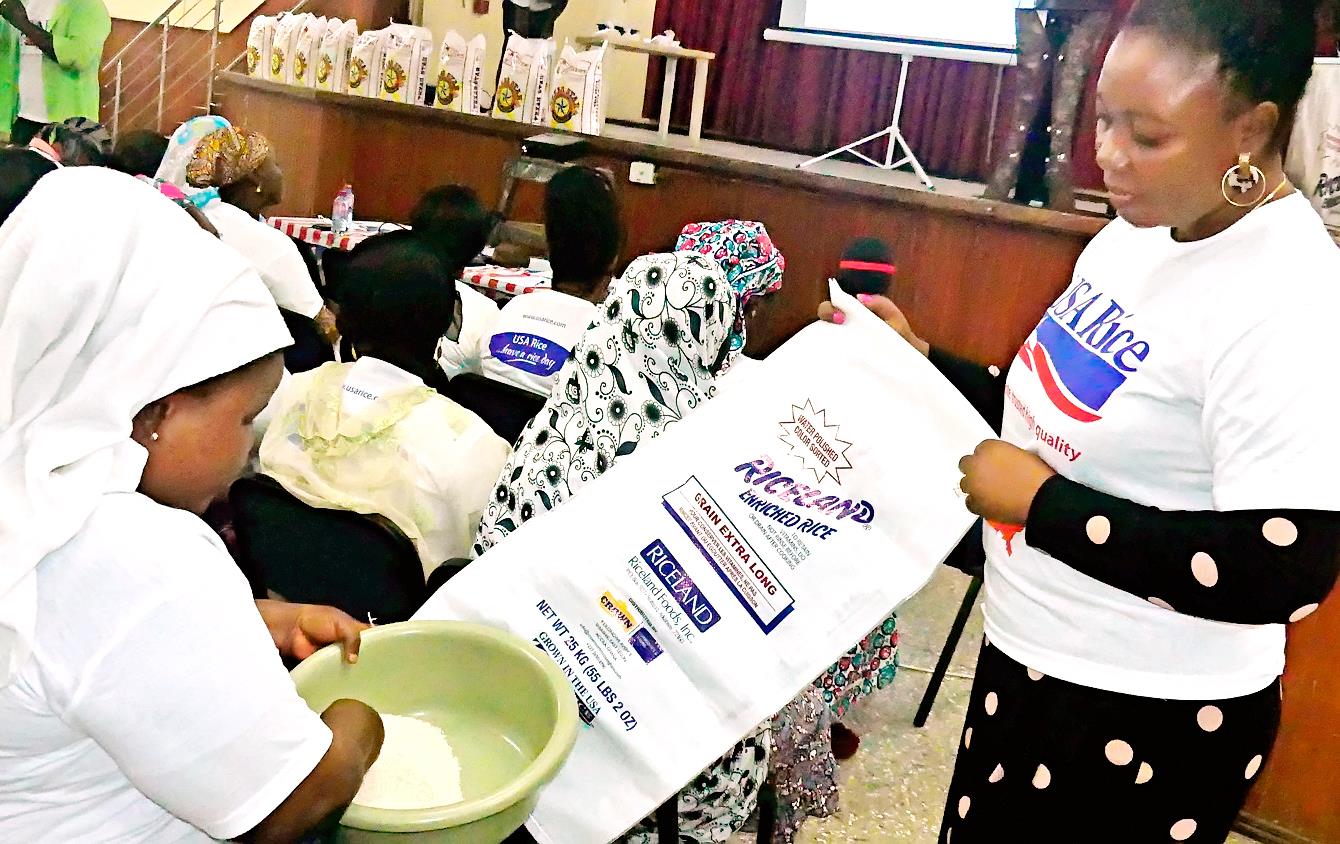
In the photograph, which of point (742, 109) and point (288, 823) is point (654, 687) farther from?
point (742, 109)

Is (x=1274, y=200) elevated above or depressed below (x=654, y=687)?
above

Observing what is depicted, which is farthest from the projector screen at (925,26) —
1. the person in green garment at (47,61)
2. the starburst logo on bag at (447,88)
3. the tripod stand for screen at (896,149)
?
the person in green garment at (47,61)

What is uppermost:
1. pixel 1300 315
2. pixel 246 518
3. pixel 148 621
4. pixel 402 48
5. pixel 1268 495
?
pixel 402 48

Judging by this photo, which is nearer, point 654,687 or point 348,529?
point 654,687

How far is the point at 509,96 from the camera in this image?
404cm

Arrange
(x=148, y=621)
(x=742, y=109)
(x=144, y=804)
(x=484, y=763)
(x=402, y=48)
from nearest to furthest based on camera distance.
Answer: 1. (x=148, y=621)
2. (x=144, y=804)
3. (x=484, y=763)
4. (x=402, y=48)
5. (x=742, y=109)

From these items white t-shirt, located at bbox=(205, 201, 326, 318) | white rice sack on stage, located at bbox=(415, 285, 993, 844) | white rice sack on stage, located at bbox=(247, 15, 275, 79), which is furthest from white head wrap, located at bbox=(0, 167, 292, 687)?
white rice sack on stage, located at bbox=(247, 15, 275, 79)

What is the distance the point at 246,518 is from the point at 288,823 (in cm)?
85

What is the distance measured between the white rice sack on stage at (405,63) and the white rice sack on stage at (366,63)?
0.02 metres

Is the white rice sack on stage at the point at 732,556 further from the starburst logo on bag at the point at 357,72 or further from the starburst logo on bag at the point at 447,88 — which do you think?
the starburst logo on bag at the point at 357,72

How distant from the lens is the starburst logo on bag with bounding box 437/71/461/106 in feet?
13.8

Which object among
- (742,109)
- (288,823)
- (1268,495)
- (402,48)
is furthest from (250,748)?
(742,109)

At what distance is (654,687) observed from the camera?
3.34 feet

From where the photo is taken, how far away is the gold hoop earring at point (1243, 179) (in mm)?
755
